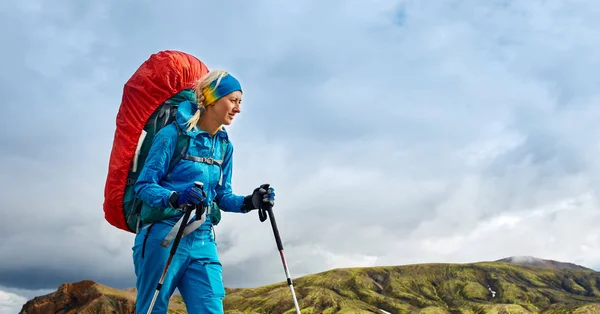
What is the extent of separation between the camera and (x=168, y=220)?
276 inches

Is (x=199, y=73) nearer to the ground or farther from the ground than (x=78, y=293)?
nearer to the ground

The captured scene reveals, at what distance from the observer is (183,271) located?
6.98 metres

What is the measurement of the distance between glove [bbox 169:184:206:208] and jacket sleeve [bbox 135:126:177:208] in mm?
96

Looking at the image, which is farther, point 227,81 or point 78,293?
point 78,293

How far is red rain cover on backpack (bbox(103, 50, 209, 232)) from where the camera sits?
7.22 meters

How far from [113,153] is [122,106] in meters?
0.70

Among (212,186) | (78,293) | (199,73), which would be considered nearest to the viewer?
(212,186)

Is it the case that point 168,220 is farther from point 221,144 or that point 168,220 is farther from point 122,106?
point 122,106

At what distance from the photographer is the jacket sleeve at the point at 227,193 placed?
7535mm

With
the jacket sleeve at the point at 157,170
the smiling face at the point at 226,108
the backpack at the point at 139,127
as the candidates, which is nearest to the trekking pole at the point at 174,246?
the jacket sleeve at the point at 157,170

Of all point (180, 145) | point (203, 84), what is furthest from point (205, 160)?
point (203, 84)

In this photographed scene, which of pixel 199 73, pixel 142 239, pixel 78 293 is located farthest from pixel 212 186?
pixel 78 293

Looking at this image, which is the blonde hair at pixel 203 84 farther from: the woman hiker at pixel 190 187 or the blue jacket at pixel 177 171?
the blue jacket at pixel 177 171

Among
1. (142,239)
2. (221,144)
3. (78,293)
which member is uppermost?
(78,293)
